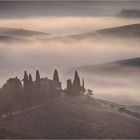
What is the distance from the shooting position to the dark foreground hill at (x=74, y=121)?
47781 millimetres

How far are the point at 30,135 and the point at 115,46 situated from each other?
980 centimetres

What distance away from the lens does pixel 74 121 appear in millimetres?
49844

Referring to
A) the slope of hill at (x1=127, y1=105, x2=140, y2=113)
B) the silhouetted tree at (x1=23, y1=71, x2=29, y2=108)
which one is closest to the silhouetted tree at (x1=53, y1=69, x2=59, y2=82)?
the silhouetted tree at (x1=23, y1=71, x2=29, y2=108)

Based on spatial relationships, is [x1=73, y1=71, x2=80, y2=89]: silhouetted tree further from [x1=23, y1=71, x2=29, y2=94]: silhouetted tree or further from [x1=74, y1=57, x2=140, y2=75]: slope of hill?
[x1=23, y1=71, x2=29, y2=94]: silhouetted tree

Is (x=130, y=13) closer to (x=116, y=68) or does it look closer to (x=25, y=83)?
(x=116, y=68)

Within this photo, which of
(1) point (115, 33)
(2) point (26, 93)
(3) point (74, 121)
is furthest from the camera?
(2) point (26, 93)

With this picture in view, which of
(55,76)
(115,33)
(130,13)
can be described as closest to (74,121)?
(55,76)

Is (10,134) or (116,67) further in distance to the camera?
(116,67)

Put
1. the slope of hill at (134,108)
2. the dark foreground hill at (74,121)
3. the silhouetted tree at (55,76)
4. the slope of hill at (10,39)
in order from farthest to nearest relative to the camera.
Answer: the slope of hill at (10,39) < the silhouetted tree at (55,76) < the slope of hill at (134,108) < the dark foreground hill at (74,121)

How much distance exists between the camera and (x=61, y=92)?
55438mm

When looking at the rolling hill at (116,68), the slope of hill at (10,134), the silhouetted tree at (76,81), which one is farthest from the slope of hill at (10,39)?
the slope of hill at (10,134)

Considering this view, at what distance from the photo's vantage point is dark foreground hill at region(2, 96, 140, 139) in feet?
157

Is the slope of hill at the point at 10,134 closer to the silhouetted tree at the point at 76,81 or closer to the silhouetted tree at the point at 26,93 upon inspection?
the silhouetted tree at the point at 26,93

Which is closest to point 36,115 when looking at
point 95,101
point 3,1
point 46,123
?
point 46,123
